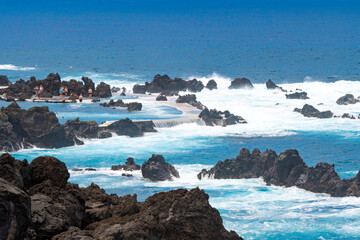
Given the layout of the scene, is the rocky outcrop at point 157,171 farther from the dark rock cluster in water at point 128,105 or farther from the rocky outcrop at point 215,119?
the dark rock cluster in water at point 128,105

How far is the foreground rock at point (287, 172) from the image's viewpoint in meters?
31.3

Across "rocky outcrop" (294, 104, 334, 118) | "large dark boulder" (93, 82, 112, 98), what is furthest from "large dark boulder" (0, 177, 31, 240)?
"large dark boulder" (93, 82, 112, 98)

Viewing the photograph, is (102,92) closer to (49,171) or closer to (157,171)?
(157,171)

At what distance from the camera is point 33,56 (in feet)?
535

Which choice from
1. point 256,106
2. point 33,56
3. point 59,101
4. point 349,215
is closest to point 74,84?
point 59,101

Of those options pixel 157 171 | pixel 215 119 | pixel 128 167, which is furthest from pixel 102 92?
pixel 157 171

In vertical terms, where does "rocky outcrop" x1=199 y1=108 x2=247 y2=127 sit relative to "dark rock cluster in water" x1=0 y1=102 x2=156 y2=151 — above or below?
above

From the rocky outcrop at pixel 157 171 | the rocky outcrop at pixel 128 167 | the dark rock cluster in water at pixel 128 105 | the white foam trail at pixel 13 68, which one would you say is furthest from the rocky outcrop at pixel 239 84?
the rocky outcrop at pixel 157 171

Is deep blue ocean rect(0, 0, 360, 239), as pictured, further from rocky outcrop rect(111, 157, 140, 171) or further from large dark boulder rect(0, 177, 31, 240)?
large dark boulder rect(0, 177, 31, 240)

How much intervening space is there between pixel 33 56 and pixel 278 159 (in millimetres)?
135865

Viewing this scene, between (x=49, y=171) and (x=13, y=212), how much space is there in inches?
150

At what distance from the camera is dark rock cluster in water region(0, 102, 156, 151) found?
143 feet

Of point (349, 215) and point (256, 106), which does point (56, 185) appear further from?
point (256, 106)

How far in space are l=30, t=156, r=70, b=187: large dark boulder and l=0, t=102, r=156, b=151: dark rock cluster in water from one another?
29996 millimetres
